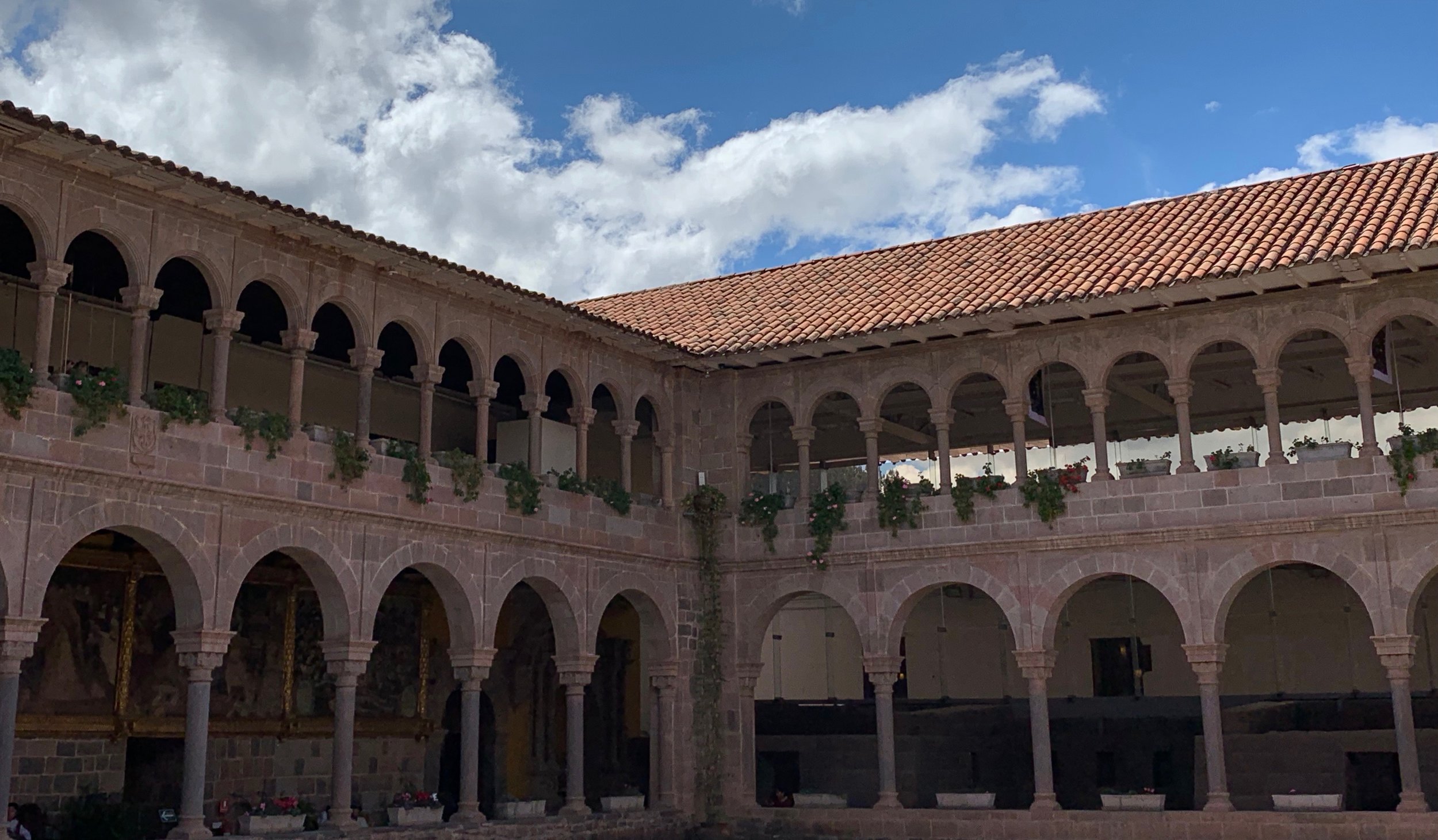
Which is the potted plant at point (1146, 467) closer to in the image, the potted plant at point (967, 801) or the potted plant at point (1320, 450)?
the potted plant at point (1320, 450)

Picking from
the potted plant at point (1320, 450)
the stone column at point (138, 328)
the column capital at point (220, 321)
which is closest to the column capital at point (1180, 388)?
the potted plant at point (1320, 450)

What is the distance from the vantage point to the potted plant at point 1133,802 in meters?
18.8

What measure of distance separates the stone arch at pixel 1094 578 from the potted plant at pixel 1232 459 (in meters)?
1.47

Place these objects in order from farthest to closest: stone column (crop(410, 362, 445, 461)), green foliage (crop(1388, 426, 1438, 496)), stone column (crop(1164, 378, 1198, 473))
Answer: stone column (crop(1164, 378, 1198, 473)), stone column (crop(410, 362, 445, 461)), green foliage (crop(1388, 426, 1438, 496))

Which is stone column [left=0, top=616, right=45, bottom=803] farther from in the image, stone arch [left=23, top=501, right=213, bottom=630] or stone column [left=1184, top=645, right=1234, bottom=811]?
stone column [left=1184, top=645, right=1234, bottom=811]

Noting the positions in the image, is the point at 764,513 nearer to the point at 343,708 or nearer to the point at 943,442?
the point at 943,442

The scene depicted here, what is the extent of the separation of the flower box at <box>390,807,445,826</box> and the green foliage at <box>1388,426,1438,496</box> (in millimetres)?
11917

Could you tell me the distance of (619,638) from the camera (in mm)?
25594

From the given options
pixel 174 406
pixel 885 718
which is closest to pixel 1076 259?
pixel 885 718

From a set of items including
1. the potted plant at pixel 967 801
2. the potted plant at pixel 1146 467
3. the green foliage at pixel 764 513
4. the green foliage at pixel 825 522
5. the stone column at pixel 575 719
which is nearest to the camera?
the potted plant at pixel 1146 467

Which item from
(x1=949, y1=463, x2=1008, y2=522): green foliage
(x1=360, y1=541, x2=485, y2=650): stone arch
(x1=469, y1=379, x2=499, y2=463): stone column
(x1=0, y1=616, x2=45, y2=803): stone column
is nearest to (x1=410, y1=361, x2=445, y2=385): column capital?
(x1=469, y1=379, x2=499, y2=463): stone column

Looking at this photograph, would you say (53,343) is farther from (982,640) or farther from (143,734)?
(982,640)

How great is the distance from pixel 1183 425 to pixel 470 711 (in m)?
9.58

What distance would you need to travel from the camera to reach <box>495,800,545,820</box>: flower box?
62.1 feet
